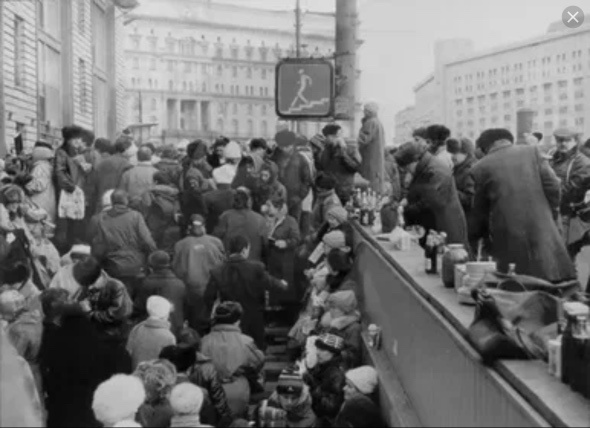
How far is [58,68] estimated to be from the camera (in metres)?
20.7

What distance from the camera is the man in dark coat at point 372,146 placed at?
13234 mm

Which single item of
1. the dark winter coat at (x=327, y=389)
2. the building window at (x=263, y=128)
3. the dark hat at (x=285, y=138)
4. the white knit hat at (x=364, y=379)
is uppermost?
the building window at (x=263, y=128)

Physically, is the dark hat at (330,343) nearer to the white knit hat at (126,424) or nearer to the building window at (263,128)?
the white knit hat at (126,424)

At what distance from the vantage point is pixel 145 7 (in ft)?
80.3

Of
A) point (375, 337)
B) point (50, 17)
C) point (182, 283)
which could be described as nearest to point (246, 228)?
point (182, 283)

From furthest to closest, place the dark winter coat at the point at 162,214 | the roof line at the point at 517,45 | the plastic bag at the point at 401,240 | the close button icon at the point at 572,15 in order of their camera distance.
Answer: the roof line at the point at 517,45, the dark winter coat at the point at 162,214, the close button icon at the point at 572,15, the plastic bag at the point at 401,240

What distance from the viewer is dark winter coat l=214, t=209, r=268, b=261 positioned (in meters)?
11.4

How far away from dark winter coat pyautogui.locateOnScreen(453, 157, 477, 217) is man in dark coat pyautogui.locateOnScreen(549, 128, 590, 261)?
901 millimetres

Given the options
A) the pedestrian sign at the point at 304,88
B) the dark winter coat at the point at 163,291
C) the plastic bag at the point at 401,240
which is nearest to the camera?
the plastic bag at the point at 401,240

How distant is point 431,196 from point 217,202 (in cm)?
403

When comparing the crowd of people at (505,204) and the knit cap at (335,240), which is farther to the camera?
the knit cap at (335,240)

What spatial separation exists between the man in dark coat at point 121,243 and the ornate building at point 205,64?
12.5 m

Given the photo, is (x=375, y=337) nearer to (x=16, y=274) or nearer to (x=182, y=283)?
(x=182, y=283)

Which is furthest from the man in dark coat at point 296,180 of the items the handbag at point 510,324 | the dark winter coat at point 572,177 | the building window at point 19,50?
the handbag at point 510,324
